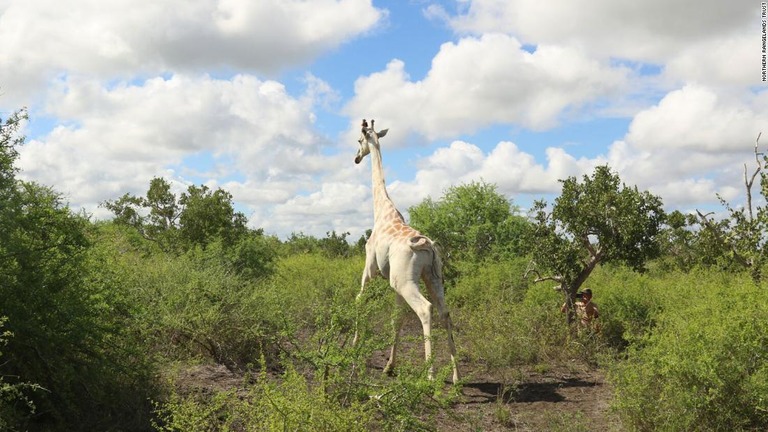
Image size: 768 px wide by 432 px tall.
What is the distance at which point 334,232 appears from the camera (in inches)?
1232

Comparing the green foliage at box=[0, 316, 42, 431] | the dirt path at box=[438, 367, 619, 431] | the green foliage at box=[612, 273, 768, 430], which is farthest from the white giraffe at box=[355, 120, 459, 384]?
the green foliage at box=[0, 316, 42, 431]

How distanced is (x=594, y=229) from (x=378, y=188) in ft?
12.5

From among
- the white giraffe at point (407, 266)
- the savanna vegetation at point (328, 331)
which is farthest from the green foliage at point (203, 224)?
the white giraffe at point (407, 266)

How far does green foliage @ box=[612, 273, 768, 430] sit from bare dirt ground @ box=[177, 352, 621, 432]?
546mm

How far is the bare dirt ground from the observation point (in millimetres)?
7016

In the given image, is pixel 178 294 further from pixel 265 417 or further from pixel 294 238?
pixel 294 238

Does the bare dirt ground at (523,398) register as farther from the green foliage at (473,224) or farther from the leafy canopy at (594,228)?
the green foliage at (473,224)

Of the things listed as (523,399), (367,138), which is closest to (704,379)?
(523,399)

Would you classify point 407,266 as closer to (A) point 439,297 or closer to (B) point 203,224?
(A) point 439,297

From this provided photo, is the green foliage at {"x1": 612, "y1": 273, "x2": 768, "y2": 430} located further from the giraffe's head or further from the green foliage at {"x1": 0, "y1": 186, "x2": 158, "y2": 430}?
the giraffe's head

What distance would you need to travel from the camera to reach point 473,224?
17734 millimetres

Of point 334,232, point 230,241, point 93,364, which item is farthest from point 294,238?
point 93,364

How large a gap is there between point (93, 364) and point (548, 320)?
7206mm

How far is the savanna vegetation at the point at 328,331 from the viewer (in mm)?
5660
